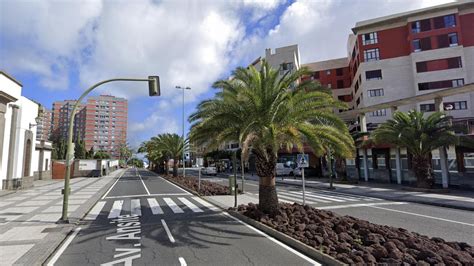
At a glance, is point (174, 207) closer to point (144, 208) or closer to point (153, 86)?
point (144, 208)

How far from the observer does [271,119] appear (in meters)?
10.6

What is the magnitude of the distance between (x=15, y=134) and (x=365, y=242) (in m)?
25.7

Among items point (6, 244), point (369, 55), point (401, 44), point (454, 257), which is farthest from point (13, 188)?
point (401, 44)

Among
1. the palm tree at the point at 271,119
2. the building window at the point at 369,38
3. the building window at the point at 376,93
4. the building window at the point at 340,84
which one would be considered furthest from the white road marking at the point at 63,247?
the building window at the point at 340,84

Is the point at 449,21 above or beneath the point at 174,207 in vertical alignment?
above

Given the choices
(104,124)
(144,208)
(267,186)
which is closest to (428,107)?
(267,186)

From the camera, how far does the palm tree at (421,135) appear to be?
19.5 metres

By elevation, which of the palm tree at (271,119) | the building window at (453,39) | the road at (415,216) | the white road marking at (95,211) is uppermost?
the building window at (453,39)

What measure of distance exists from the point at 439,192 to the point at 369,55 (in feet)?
108

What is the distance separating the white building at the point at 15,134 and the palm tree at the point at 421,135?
2726 cm

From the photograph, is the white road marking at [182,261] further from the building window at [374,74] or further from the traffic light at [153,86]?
the building window at [374,74]

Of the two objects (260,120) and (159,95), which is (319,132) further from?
(159,95)

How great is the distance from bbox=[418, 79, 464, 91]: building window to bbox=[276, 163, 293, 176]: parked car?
22624mm

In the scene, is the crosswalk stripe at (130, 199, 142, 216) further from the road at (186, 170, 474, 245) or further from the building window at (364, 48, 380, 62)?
the building window at (364, 48, 380, 62)
